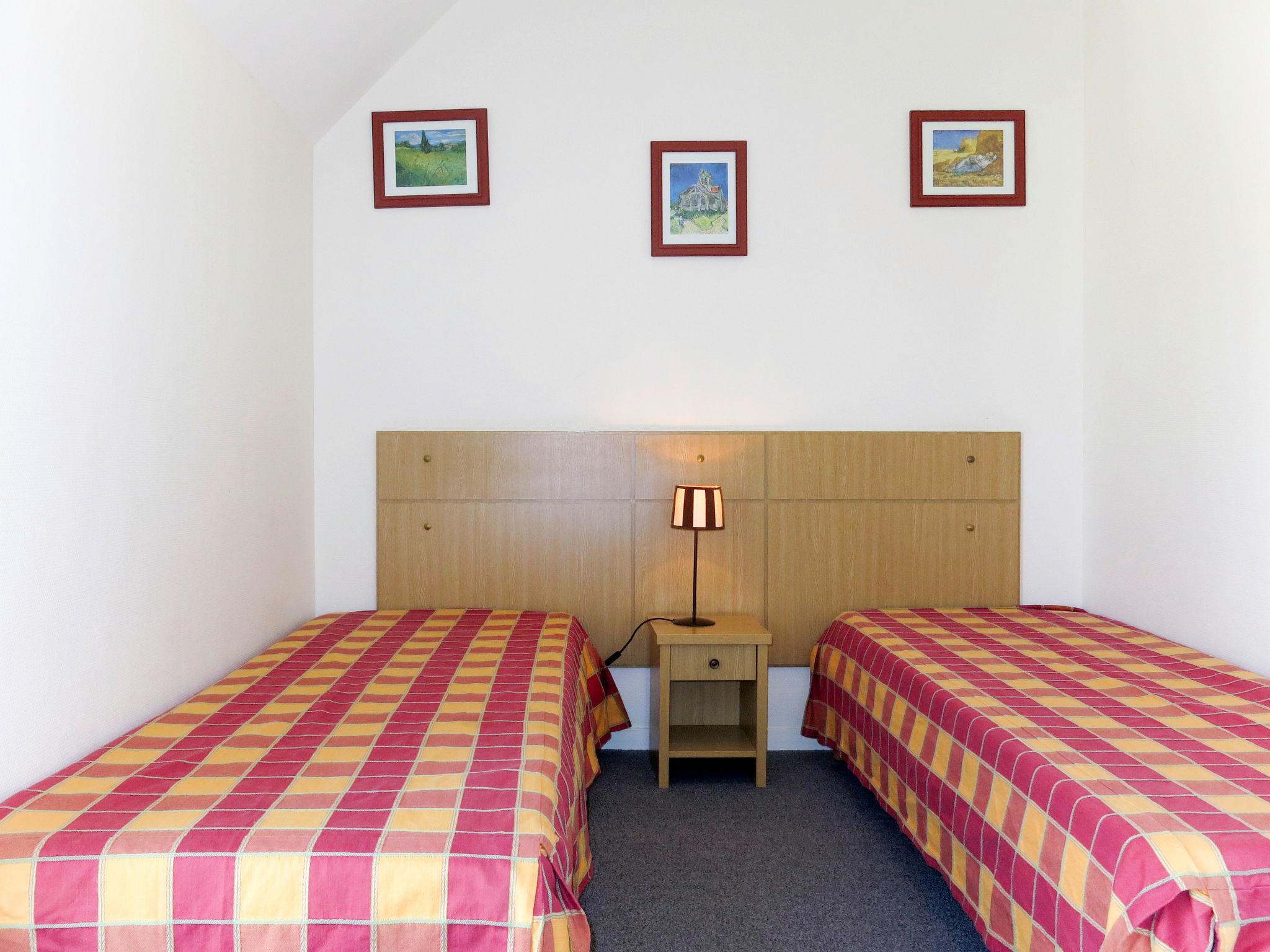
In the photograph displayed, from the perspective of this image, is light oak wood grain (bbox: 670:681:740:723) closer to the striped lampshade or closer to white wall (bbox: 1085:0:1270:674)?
the striped lampshade

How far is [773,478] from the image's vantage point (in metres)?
3.28

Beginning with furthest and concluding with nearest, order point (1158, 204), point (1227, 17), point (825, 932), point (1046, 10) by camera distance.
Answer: point (1046, 10), point (1158, 204), point (1227, 17), point (825, 932)

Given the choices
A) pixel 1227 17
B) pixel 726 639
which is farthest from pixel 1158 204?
pixel 726 639

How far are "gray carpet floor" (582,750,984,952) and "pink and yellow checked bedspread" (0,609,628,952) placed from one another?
28 centimetres

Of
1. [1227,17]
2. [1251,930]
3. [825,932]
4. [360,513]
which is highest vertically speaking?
[1227,17]

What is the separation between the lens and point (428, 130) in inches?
130

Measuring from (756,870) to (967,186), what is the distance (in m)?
2.45

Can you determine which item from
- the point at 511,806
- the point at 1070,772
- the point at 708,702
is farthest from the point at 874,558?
the point at 511,806

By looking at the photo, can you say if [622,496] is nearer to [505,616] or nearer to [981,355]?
[505,616]

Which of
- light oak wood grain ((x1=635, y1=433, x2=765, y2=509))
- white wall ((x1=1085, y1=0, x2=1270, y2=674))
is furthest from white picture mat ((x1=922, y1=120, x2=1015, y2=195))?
light oak wood grain ((x1=635, y1=433, x2=765, y2=509))

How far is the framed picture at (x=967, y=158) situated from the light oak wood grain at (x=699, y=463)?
1091mm

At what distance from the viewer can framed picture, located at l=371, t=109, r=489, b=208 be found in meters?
3.29

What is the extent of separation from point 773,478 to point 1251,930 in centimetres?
212

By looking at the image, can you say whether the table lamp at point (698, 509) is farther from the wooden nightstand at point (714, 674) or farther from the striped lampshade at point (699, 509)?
the wooden nightstand at point (714, 674)
